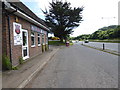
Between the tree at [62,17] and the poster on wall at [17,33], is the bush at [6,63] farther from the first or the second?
the tree at [62,17]

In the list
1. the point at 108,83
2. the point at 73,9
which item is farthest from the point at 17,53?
the point at 73,9

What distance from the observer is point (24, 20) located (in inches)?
333

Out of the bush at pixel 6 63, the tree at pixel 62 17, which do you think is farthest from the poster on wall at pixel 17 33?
the tree at pixel 62 17

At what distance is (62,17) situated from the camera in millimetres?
34500

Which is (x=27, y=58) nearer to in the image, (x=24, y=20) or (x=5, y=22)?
(x=24, y=20)

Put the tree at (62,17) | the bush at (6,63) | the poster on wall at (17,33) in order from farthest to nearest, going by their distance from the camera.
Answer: the tree at (62,17) < the poster on wall at (17,33) < the bush at (6,63)

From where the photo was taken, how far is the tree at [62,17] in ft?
110

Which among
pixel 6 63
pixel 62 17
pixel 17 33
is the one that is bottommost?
pixel 6 63

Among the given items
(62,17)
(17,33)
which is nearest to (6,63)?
(17,33)

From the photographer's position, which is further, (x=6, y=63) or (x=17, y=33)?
(x=17, y=33)

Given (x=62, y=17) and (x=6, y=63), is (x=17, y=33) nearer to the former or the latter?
(x=6, y=63)

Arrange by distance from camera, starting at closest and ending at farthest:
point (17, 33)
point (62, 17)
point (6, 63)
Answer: point (6, 63)
point (17, 33)
point (62, 17)

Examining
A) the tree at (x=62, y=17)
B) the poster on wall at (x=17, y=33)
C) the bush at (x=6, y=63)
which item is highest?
the tree at (x=62, y=17)

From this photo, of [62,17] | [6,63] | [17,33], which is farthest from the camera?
[62,17]
